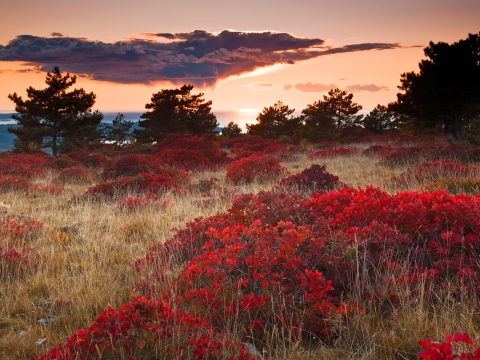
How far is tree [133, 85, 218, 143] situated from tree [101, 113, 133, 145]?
2219 centimetres

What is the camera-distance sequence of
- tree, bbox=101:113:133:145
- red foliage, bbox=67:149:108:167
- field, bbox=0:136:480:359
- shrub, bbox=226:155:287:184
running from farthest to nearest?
tree, bbox=101:113:133:145
red foliage, bbox=67:149:108:167
shrub, bbox=226:155:287:184
field, bbox=0:136:480:359

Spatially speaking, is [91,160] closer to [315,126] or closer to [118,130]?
[315,126]

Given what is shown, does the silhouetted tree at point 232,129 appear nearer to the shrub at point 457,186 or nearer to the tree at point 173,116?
the tree at point 173,116

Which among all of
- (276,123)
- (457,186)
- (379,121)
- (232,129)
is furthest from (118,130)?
(457,186)

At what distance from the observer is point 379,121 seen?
1698 inches

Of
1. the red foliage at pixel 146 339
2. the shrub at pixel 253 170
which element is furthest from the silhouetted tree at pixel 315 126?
the red foliage at pixel 146 339

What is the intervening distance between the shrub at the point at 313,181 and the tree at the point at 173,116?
981 inches

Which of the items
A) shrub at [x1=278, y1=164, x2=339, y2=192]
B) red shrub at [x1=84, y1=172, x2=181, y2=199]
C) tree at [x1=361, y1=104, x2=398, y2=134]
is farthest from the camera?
tree at [x1=361, y1=104, x2=398, y2=134]

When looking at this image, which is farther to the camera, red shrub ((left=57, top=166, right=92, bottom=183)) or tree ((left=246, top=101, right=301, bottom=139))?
tree ((left=246, top=101, right=301, bottom=139))

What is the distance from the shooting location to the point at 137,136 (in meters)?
35.8

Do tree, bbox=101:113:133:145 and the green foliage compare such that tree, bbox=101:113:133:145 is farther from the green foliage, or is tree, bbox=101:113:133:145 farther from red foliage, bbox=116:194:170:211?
red foliage, bbox=116:194:170:211

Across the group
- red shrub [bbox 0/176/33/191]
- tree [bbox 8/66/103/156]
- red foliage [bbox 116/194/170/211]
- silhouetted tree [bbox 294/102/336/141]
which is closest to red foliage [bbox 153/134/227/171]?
red shrub [bbox 0/176/33/191]

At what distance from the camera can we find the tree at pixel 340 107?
39847 millimetres

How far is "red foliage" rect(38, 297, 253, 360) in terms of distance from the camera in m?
2.71
